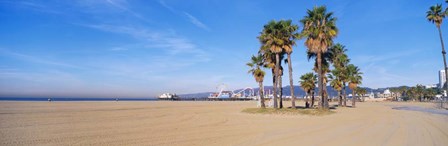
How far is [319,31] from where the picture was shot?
34.4 metres

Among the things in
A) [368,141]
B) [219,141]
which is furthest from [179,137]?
[368,141]

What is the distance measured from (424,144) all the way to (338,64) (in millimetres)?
43509

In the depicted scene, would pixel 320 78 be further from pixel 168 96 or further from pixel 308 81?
pixel 168 96

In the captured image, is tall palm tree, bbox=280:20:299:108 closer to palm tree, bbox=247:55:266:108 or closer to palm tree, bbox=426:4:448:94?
palm tree, bbox=247:55:266:108

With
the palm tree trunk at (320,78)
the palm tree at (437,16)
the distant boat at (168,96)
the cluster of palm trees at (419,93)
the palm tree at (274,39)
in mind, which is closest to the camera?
the palm tree trunk at (320,78)

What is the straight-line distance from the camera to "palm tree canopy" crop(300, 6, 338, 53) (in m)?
34.4

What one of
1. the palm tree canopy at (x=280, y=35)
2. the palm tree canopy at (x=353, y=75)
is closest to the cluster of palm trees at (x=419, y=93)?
the palm tree canopy at (x=353, y=75)

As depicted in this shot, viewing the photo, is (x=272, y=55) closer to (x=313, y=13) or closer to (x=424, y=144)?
(x=313, y=13)

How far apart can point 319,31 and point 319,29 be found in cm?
23

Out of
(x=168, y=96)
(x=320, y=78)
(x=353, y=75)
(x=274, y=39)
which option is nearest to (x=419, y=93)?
(x=353, y=75)

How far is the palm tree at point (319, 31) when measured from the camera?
3438cm

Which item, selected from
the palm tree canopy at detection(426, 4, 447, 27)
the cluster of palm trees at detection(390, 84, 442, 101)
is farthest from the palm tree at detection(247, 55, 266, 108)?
the cluster of palm trees at detection(390, 84, 442, 101)

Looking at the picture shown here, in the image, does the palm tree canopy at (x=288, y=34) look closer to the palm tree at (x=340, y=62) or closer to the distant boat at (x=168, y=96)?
the palm tree at (x=340, y=62)

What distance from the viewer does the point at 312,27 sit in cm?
3503
